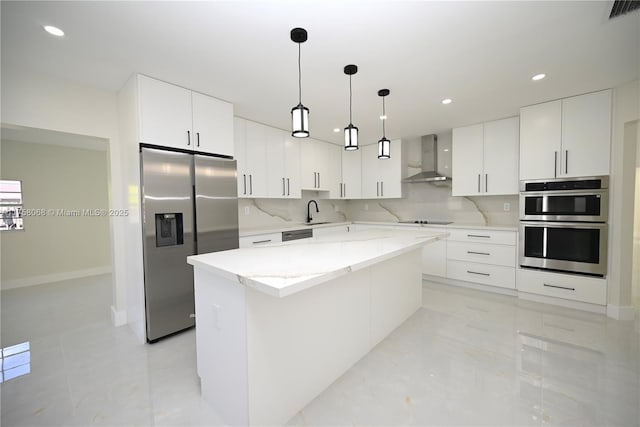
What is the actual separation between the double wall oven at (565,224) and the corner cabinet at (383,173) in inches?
72.3

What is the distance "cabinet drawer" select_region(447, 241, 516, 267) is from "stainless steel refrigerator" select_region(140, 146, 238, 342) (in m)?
3.19

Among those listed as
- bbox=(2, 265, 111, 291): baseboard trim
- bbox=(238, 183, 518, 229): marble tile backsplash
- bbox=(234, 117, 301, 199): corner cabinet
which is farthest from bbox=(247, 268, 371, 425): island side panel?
bbox=(2, 265, 111, 291): baseboard trim

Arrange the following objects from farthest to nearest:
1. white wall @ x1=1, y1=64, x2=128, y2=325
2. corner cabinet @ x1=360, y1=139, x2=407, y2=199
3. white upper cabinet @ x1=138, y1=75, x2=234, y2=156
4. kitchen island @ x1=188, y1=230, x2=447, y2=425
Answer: corner cabinet @ x1=360, y1=139, x2=407, y2=199 < white upper cabinet @ x1=138, y1=75, x2=234, y2=156 < white wall @ x1=1, y1=64, x2=128, y2=325 < kitchen island @ x1=188, y1=230, x2=447, y2=425

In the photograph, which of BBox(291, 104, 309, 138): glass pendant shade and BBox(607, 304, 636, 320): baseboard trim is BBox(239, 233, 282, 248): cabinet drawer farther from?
BBox(607, 304, 636, 320): baseboard trim

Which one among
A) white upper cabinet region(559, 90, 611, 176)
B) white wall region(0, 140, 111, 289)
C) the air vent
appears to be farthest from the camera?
white wall region(0, 140, 111, 289)

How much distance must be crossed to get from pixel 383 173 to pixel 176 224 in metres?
3.58

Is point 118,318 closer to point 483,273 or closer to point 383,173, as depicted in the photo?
point 383,173

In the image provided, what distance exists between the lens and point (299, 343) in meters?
1.61

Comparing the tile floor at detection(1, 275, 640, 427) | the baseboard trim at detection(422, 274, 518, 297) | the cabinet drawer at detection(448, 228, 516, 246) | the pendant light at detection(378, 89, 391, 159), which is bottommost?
the tile floor at detection(1, 275, 640, 427)

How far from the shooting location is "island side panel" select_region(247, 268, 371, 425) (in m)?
1.39

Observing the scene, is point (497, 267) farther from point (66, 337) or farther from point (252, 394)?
point (66, 337)

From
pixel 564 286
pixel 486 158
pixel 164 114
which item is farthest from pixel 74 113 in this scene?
pixel 564 286

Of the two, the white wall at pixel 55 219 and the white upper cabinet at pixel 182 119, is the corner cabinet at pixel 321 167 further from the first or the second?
the white wall at pixel 55 219

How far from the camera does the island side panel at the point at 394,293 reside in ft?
7.59
